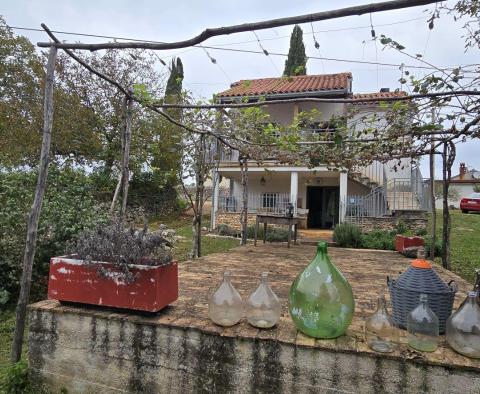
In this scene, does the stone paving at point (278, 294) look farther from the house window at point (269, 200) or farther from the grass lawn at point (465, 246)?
the house window at point (269, 200)

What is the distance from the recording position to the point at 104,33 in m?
2.56

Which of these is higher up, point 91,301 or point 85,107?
point 85,107

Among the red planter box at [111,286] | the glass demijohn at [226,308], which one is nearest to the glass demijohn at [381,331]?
the glass demijohn at [226,308]

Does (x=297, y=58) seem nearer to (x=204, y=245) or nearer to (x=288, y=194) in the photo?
(x=204, y=245)

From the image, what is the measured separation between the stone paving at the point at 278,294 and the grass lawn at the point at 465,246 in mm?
1282

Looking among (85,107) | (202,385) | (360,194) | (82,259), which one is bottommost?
(202,385)

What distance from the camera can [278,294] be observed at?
3.22 metres

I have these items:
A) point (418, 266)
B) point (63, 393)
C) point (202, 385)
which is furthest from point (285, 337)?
point (63, 393)

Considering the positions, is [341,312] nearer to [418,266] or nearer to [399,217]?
[418,266]

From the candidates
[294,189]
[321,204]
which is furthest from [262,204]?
[321,204]

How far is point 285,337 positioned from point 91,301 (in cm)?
123

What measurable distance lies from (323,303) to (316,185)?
12.3 meters

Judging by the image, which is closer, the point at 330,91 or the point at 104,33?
the point at 104,33

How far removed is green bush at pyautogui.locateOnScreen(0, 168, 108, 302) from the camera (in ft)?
14.2
